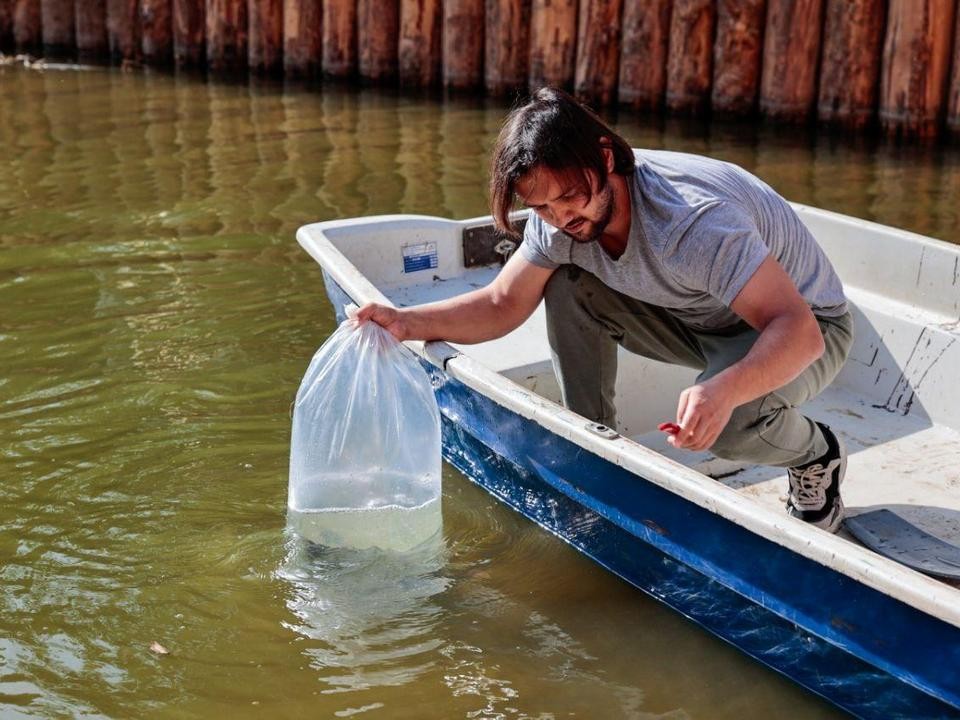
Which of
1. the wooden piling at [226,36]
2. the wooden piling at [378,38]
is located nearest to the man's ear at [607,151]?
the wooden piling at [378,38]

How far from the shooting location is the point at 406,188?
29.5ft

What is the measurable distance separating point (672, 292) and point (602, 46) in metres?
6.77

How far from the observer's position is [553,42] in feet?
34.9

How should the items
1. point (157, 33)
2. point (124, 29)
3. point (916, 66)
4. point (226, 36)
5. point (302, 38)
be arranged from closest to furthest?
point (916, 66), point (302, 38), point (226, 36), point (157, 33), point (124, 29)

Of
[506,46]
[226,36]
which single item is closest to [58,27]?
[226,36]

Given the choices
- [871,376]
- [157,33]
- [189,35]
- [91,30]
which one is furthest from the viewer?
[91,30]

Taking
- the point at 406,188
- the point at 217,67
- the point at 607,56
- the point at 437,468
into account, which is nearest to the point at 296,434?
the point at 437,468

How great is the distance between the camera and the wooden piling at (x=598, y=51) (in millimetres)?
10344

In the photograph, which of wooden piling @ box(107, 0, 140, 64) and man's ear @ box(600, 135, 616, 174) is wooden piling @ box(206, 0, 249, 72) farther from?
man's ear @ box(600, 135, 616, 174)

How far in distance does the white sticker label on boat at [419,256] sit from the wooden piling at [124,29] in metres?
7.60

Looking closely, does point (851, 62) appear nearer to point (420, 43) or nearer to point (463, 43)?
point (463, 43)

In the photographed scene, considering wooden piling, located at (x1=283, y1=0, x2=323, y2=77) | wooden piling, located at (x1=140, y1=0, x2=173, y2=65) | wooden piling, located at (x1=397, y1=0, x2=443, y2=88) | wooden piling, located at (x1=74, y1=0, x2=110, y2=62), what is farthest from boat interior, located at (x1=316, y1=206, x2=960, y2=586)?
wooden piling, located at (x1=74, y1=0, x2=110, y2=62)

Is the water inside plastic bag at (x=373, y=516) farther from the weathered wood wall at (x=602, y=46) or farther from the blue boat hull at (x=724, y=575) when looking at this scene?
the weathered wood wall at (x=602, y=46)

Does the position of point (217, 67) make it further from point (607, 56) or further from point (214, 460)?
point (214, 460)
